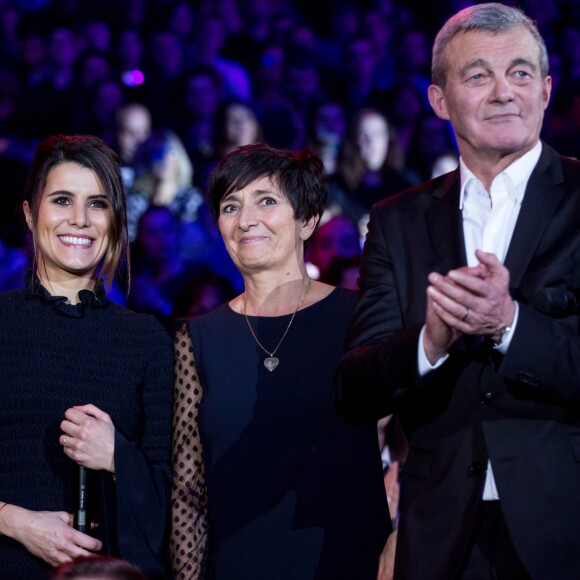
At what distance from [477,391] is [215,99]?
4.21m

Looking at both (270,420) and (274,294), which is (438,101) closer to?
(274,294)

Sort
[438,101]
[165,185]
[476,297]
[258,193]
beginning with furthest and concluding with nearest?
[165,185] < [258,193] < [438,101] < [476,297]

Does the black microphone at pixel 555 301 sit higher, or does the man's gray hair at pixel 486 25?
the man's gray hair at pixel 486 25

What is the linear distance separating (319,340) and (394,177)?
10.2ft

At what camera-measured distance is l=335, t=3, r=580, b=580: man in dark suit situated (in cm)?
183

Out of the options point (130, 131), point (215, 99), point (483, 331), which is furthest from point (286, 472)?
point (215, 99)

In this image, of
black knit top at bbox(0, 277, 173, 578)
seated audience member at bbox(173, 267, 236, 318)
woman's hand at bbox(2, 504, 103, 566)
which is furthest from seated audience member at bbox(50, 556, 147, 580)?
seated audience member at bbox(173, 267, 236, 318)

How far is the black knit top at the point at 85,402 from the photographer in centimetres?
243

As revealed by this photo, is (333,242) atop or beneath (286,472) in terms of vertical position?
atop

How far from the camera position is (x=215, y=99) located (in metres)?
5.89

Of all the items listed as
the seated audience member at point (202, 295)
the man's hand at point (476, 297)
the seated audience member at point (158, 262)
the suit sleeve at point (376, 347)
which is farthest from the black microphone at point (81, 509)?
the seated audience member at point (158, 262)

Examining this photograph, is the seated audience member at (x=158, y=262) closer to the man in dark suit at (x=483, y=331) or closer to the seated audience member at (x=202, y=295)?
the seated audience member at (x=202, y=295)

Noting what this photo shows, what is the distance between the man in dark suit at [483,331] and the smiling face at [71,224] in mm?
803

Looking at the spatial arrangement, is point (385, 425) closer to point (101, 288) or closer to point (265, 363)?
point (265, 363)
